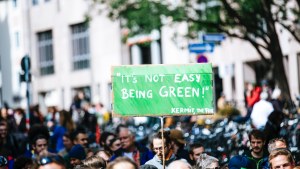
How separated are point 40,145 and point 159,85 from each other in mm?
4036

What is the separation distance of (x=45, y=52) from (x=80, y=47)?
4370 millimetres

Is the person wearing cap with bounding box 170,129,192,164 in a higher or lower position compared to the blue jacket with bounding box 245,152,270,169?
higher

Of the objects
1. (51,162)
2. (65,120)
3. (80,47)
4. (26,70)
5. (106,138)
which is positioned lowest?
(51,162)

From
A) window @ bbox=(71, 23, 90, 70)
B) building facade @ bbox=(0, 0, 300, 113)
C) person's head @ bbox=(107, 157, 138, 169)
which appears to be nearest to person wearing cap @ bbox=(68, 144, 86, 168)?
person's head @ bbox=(107, 157, 138, 169)

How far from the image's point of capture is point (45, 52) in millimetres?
61000

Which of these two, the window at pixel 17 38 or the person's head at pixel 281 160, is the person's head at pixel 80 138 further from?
the window at pixel 17 38

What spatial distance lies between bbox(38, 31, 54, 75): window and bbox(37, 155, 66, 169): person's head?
51.3m

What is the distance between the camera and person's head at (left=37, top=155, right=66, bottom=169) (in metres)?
8.73

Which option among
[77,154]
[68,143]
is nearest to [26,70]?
[68,143]

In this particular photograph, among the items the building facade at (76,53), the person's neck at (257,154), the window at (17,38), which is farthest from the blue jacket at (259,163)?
the window at (17,38)

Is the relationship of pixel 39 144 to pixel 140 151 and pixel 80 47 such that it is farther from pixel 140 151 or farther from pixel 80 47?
pixel 80 47

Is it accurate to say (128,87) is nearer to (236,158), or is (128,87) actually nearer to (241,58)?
(236,158)

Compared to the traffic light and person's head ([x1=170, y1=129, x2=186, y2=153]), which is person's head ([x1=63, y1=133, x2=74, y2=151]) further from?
the traffic light

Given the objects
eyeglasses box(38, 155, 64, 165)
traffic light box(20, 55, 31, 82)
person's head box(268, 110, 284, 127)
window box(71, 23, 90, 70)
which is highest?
window box(71, 23, 90, 70)
